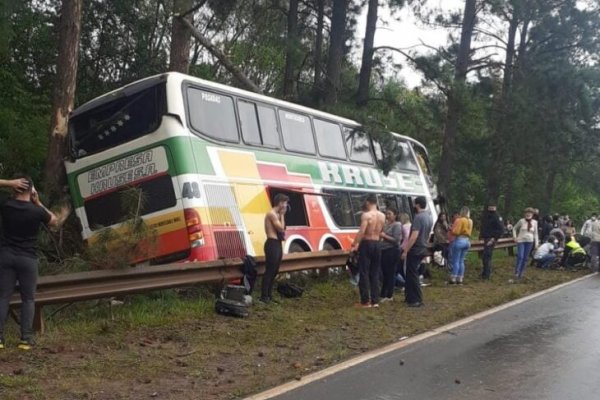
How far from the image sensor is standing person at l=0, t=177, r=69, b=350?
609 cm

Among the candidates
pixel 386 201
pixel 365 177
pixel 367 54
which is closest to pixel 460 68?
pixel 367 54

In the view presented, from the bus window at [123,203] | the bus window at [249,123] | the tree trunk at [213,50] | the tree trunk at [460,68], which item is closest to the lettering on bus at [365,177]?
the bus window at [249,123]

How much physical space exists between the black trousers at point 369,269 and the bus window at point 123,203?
2994 mm

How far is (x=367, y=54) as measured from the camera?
19.2 metres

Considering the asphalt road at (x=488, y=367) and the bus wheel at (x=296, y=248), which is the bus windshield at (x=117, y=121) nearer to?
the bus wheel at (x=296, y=248)

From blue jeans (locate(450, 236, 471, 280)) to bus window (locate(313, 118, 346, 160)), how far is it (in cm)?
299

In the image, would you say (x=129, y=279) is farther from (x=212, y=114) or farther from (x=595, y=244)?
(x=595, y=244)

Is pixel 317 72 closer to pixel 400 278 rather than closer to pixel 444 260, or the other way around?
pixel 444 260

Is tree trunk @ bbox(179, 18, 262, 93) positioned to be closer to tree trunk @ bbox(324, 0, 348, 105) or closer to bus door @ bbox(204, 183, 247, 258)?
Result: tree trunk @ bbox(324, 0, 348, 105)

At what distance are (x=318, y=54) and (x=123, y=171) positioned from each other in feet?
36.9

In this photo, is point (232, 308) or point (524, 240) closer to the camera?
point (232, 308)

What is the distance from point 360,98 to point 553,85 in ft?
27.8

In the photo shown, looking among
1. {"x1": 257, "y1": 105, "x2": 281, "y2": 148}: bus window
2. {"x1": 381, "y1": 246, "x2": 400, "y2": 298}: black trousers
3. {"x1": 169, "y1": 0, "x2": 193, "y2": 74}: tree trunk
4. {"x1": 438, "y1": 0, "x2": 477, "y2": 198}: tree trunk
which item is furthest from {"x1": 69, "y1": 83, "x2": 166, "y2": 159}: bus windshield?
{"x1": 438, "y1": 0, "x2": 477, "y2": 198}: tree trunk

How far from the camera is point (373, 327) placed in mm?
8219
